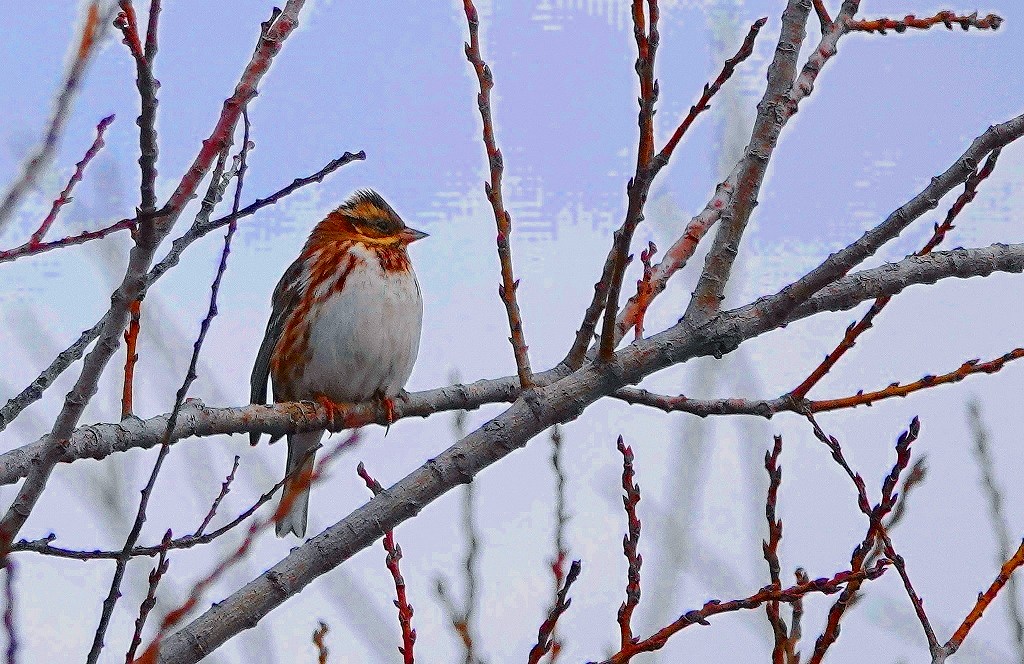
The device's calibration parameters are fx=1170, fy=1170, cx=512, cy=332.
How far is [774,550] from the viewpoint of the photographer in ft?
10.6

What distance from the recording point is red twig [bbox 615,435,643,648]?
2969mm

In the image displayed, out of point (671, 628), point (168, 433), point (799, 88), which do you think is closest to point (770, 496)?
point (671, 628)

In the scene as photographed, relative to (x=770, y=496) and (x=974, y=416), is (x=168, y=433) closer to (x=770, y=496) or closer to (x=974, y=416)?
(x=770, y=496)

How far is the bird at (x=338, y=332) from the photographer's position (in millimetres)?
6121

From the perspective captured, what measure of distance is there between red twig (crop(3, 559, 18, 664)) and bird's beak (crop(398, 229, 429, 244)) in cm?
475

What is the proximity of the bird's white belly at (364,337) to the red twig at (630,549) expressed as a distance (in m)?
2.83

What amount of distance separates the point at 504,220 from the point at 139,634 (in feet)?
4.47

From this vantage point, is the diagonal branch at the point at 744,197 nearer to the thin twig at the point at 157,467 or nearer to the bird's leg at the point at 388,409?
the thin twig at the point at 157,467

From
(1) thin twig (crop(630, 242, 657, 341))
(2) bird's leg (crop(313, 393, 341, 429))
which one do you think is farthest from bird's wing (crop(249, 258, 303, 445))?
(1) thin twig (crop(630, 242, 657, 341))

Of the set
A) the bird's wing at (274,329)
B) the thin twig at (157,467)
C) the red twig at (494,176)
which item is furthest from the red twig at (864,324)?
the bird's wing at (274,329)

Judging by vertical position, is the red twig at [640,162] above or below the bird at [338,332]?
below

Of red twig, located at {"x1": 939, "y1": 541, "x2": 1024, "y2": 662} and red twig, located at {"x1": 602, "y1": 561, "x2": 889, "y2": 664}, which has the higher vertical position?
red twig, located at {"x1": 602, "y1": 561, "x2": 889, "y2": 664}

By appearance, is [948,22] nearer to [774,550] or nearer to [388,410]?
[774,550]

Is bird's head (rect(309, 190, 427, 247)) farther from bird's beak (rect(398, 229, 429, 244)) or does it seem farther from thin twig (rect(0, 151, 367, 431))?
thin twig (rect(0, 151, 367, 431))
